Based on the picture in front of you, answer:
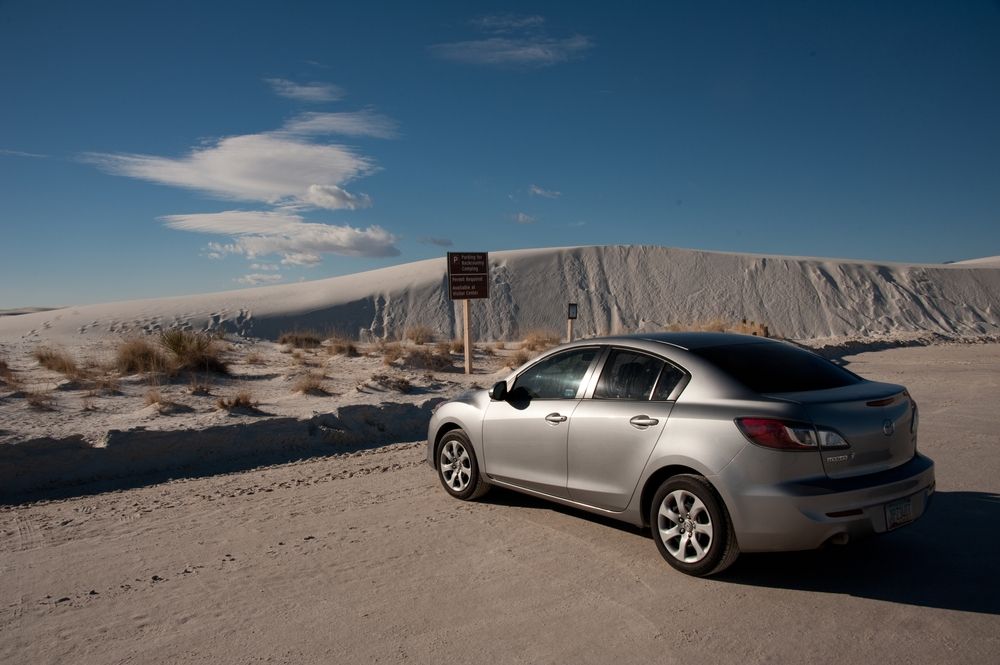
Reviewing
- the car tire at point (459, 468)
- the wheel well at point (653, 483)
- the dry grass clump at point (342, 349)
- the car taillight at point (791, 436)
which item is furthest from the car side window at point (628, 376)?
the dry grass clump at point (342, 349)

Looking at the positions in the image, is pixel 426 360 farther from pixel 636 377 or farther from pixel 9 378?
pixel 636 377

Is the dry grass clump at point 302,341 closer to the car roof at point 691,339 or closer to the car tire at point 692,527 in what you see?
the car roof at point 691,339

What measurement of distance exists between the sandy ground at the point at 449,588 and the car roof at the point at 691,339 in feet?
4.91

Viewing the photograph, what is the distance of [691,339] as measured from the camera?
5566 mm

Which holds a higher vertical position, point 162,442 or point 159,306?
point 159,306

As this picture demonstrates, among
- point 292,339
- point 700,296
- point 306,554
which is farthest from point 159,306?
point 306,554

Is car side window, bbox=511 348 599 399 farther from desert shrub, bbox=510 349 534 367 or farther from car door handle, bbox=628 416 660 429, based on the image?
desert shrub, bbox=510 349 534 367

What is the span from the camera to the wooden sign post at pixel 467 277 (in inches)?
689

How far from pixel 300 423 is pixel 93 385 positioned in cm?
416

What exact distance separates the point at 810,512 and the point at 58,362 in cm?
1377

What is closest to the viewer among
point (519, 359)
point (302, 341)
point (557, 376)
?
point (557, 376)

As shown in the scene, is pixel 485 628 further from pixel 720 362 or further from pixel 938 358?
pixel 938 358

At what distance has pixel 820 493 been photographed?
4.28 meters

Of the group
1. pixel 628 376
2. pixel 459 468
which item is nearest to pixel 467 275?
pixel 459 468
